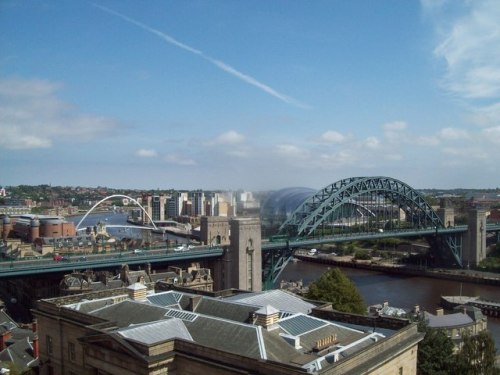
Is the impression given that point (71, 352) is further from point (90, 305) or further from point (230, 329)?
point (230, 329)

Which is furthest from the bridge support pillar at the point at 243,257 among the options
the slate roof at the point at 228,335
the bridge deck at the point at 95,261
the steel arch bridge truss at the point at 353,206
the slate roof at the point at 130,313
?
the slate roof at the point at 228,335

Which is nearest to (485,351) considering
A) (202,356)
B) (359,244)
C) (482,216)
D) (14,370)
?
(202,356)

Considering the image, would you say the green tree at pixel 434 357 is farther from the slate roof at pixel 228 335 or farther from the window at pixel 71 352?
the window at pixel 71 352

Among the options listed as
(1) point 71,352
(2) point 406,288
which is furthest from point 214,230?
(1) point 71,352

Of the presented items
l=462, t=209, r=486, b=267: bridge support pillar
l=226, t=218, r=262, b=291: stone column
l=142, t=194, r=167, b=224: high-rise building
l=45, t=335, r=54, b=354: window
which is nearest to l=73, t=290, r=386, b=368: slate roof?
l=45, t=335, r=54, b=354: window

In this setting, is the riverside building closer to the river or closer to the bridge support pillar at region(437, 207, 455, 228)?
the river

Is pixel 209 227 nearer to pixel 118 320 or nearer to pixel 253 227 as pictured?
pixel 253 227

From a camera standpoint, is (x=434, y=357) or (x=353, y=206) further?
(x=353, y=206)
